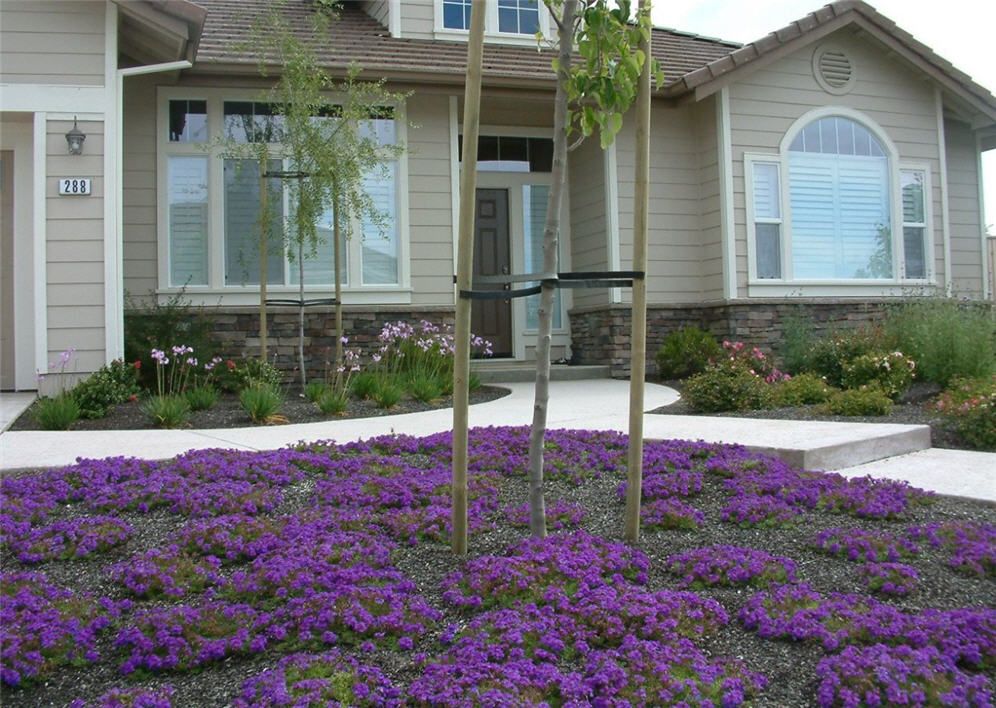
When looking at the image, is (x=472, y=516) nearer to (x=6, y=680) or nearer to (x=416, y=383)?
(x=6, y=680)

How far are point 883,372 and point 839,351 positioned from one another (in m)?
0.92

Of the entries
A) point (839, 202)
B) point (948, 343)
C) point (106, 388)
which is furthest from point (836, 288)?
point (106, 388)

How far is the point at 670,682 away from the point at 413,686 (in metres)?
0.67

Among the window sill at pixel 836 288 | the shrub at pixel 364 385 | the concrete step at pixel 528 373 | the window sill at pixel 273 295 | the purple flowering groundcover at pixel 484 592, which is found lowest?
the purple flowering groundcover at pixel 484 592

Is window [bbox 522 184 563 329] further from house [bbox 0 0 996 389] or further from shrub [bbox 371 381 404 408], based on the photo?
shrub [bbox 371 381 404 408]

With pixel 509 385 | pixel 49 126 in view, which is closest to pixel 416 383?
pixel 509 385

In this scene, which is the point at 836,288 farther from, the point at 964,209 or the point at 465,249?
the point at 465,249

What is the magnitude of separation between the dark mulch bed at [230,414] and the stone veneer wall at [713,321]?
9.17 feet

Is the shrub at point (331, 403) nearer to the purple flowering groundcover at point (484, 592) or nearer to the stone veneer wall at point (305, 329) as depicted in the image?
the stone veneer wall at point (305, 329)

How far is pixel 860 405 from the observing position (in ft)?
22.4

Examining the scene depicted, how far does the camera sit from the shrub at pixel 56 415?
6.32 metres

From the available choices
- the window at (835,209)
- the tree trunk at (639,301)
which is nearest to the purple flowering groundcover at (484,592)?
the tree trunk at (639,301)

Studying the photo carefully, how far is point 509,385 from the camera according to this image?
974 cm

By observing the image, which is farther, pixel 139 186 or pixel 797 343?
pixel 797 343
